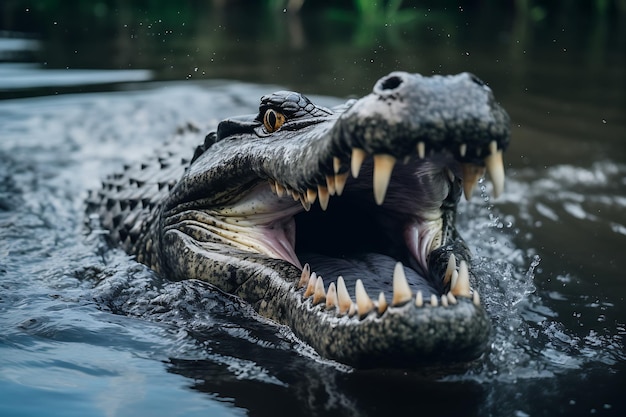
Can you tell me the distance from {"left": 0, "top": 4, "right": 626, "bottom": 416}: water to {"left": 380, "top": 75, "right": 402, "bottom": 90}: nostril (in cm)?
92

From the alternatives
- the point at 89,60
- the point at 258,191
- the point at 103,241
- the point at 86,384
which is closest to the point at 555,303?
the point at 258,191

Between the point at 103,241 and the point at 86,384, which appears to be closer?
the point at 86,384

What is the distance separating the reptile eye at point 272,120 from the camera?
10.6 ft

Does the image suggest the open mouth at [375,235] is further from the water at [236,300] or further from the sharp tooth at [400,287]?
the water at [236,300]

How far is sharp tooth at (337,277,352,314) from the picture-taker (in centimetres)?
271

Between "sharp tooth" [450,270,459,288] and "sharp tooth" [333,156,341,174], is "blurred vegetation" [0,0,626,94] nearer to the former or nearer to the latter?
"sharp tooth" [450,270,459,288]

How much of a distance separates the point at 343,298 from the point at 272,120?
34.7 inches

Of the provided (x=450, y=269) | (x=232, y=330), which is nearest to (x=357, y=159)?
(x=450, y=269)

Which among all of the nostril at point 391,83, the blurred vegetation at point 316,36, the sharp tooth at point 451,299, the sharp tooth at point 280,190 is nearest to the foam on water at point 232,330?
the sharp tooth at point 451,299

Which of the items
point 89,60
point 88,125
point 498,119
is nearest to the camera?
point 498,119

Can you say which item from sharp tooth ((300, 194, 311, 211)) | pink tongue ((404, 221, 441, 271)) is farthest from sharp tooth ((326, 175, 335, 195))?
pink tongue ((404, 221, 441, 271))

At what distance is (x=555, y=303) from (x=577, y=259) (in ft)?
2.56

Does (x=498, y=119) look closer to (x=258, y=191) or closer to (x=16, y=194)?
(x=258, y=191)

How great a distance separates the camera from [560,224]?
5020 mm
